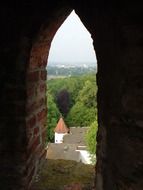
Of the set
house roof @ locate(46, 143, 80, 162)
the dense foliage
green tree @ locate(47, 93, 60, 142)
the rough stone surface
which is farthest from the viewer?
the dense foliage

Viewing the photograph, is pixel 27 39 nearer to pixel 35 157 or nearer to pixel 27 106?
pixel 27 106

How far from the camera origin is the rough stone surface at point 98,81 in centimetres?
255

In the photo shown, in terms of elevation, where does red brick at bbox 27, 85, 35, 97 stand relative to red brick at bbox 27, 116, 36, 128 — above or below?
above

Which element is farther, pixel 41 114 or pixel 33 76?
pixel 41 114

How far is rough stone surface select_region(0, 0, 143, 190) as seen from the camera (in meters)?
2.55

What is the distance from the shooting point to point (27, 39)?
313cm

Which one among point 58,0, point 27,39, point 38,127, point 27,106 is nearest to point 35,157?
point 38,127

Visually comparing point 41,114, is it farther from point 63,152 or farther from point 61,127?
point 61,127

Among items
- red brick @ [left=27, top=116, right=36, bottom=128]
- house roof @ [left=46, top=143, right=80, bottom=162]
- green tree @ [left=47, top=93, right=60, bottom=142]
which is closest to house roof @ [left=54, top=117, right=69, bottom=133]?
green tree @ [left=47, top=93, right=60, bottom=142]

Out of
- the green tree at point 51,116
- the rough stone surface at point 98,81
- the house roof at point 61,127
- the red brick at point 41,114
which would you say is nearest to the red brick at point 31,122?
the rough stone surface at point 98,81

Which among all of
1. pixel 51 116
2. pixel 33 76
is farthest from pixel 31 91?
pixel 51 116

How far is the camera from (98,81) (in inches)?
114

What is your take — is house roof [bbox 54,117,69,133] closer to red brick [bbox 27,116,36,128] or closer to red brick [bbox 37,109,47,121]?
red brick [bbox 37,109,47,121]

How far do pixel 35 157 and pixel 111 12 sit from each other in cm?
159
